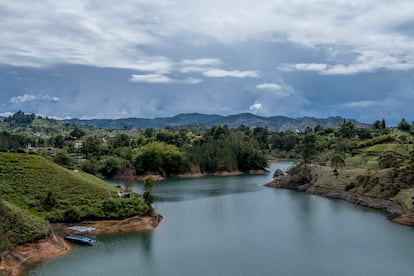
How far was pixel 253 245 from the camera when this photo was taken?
44.1 meters

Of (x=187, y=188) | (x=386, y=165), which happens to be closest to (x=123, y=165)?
(x=187, y=188)

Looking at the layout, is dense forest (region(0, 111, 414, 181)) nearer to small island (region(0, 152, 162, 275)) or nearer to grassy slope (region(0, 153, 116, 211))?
grassy slope (region(0, 153, 116, 211))

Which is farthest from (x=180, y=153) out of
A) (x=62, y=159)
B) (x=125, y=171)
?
(x=62, y=159)

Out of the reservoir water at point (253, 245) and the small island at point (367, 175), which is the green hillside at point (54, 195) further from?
the small island at point (367, 175)

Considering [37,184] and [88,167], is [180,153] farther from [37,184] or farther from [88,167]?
[37,184]

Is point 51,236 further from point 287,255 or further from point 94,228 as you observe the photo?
point 287,255

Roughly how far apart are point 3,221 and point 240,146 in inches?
3478

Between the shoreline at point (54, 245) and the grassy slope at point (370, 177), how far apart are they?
109 feet

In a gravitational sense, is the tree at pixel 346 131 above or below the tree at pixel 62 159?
above

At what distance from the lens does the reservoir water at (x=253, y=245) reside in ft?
122

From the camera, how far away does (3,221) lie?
129 feet

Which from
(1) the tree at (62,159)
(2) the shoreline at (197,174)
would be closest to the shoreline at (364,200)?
(2) the shoreline at (197,174)

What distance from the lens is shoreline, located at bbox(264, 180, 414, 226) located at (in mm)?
57125

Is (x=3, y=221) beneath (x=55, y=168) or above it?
beneath
